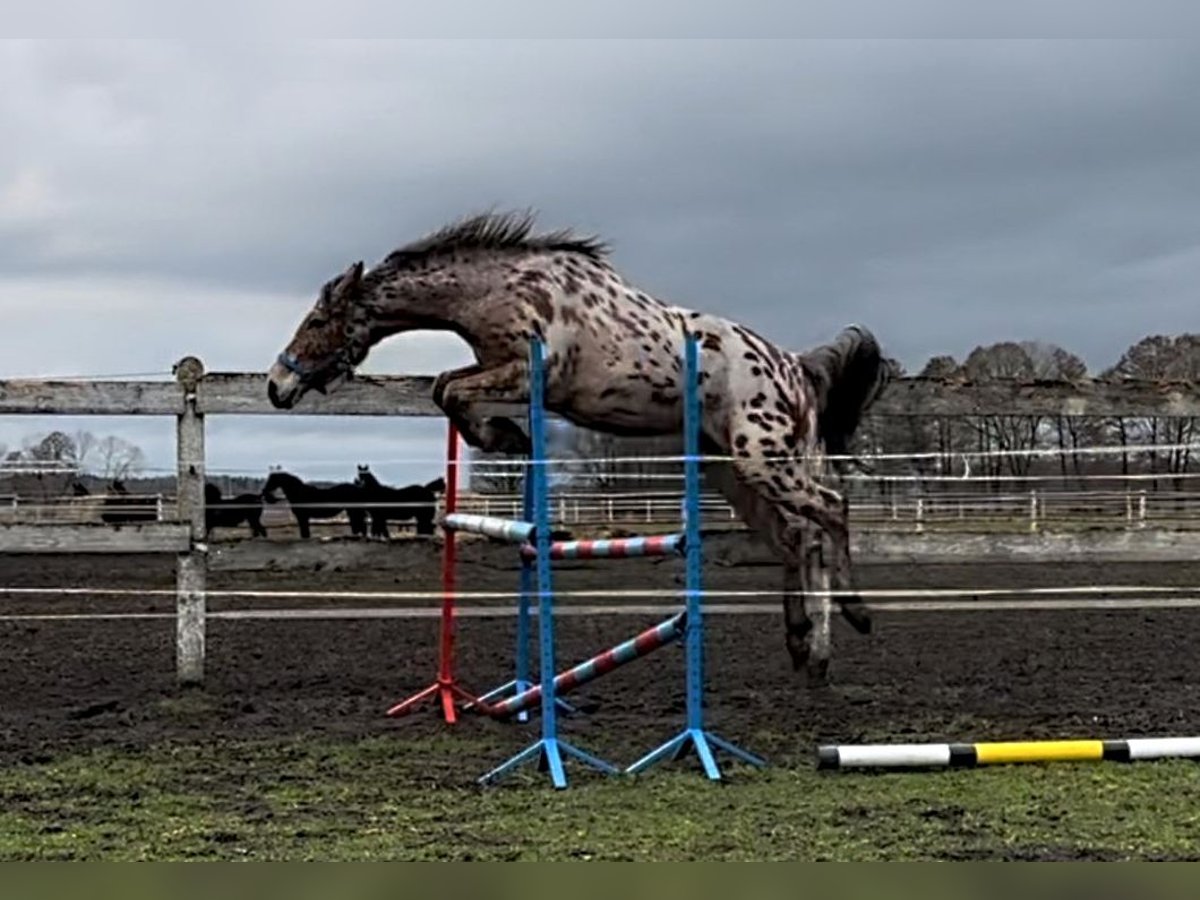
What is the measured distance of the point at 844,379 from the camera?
636 cm

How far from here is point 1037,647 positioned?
737cm

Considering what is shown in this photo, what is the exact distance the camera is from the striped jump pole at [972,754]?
4.31m

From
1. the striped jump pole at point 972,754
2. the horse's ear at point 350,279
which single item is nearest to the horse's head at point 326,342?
the horse's ear at point 350,279

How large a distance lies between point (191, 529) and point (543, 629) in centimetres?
243

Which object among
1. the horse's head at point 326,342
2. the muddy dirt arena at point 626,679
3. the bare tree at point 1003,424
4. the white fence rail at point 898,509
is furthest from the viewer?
the white fence rail at point 898,509

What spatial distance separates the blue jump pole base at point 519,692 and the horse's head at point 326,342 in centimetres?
157

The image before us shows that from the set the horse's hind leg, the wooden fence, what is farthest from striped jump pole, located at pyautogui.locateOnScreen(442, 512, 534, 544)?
the horse's hind leg

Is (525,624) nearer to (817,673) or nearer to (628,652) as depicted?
(628,652)

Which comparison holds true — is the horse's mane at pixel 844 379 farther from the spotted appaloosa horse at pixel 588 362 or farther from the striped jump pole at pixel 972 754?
the striped jump pole at pixel 972 754

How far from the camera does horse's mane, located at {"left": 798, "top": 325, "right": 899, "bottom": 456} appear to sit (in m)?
6.29

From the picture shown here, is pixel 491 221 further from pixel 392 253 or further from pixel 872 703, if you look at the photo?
pixel 872 703

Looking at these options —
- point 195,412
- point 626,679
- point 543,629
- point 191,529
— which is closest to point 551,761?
point 543,629

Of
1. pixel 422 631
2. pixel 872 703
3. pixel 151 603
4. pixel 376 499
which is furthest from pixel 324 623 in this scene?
pixel 376 499

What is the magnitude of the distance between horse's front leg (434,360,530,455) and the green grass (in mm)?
1255
